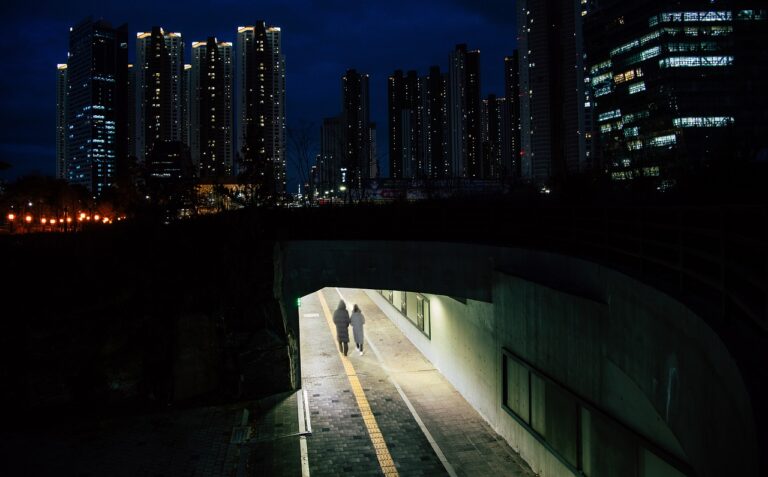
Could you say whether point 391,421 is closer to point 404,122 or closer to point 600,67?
point 600,67

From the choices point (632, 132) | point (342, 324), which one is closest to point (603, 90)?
point (632, 132)

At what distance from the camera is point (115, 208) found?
5138cm

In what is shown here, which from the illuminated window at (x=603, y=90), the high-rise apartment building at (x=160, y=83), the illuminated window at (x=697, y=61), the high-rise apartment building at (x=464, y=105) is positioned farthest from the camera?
the high-rise apartment building at (x=464, y=105)

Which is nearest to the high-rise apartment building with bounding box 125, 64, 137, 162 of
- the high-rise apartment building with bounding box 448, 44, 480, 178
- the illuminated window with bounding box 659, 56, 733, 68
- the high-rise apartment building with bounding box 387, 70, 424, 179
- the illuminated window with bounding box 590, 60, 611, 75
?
the high-rise apartment building with bounding box 387, 70, 424, 179

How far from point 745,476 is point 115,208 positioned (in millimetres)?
56504

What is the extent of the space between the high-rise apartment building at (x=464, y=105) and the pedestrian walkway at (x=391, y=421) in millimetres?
135514

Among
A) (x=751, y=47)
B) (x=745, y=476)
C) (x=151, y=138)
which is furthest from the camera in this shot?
(x=151, y=138)

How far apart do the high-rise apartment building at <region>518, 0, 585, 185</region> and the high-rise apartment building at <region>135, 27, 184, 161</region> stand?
113497 mm

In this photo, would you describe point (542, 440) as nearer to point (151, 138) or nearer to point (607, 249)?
point (607, 249)

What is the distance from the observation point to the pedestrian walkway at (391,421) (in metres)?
9.70

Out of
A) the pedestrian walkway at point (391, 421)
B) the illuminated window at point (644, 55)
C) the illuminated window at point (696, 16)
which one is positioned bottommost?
the pedestrian walkway at point (391, 421)

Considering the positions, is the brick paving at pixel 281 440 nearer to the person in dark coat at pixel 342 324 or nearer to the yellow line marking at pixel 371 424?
the yellow line marking at pixel 371 424

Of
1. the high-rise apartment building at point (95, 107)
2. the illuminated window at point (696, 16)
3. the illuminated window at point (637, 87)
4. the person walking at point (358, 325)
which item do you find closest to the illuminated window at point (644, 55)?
the illuminated window at point (637, 87)

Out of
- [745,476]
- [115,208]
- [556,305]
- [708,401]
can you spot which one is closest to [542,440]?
[556,305]
